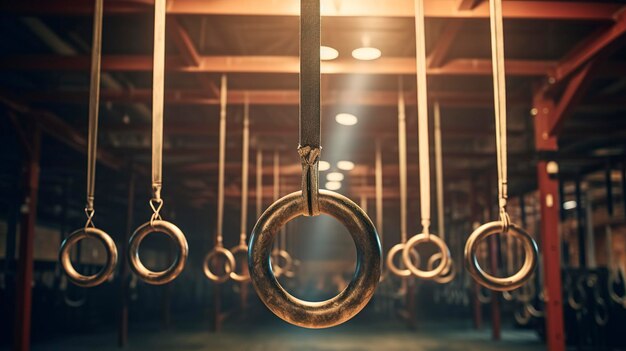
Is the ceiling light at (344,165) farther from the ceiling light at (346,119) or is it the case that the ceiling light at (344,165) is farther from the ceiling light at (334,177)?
the ceiling light at (346,119)

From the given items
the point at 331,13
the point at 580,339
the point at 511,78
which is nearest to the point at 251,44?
the point at 331,13

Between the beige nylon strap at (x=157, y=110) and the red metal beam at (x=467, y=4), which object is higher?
the red metal beam at (x=467, y=4)

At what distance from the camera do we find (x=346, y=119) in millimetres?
8273

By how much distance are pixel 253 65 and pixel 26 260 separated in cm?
375

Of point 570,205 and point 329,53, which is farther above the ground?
point 329,53

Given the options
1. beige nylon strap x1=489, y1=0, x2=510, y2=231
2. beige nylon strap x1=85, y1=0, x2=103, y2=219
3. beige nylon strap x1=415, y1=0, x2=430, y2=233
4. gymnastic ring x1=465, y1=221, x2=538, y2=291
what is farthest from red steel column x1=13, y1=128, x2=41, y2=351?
beige nylon strap x1=489, y1=0, x2=510, y2=231

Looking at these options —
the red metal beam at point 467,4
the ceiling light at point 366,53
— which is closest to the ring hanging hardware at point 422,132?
the red metal beam at point 467,4

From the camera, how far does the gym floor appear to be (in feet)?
33.5

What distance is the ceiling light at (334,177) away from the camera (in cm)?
1262

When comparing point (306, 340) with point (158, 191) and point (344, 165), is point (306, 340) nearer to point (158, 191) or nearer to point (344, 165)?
point (344, 165)

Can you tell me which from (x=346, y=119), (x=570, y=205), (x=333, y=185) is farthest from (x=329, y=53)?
(x=570, y=205)

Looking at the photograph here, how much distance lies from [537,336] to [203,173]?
7093 mm

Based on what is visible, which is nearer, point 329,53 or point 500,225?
point 500,225

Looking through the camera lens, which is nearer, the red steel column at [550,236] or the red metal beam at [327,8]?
the red metal beam at [327,8]
